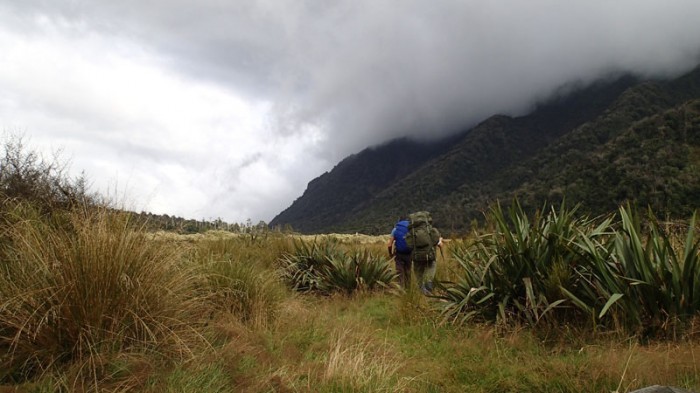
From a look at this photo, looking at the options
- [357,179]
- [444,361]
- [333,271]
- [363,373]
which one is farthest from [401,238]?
[357,179]

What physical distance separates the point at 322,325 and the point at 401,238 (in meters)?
3.59

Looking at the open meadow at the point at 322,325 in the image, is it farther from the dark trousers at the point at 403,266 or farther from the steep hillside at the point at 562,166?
the dark trousers at the point at 403,266

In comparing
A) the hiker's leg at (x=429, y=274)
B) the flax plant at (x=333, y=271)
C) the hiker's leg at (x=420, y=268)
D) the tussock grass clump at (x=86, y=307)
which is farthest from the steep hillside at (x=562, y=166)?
the tussock grass clump at (x=86, y=307)

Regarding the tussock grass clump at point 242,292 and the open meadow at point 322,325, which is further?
the tussock grass clump at point 242,292

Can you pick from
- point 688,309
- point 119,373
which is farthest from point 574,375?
point 119,373

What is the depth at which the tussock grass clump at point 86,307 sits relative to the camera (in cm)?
305

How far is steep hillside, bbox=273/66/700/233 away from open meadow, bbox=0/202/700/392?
6.47 feet

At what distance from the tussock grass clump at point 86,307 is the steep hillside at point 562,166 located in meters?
5.17

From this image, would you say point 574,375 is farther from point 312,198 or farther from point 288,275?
point 312,198

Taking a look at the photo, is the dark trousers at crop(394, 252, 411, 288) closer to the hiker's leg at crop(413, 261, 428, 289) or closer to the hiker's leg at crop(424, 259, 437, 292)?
the hiker's leg at crop(413, 261, 428, 289)

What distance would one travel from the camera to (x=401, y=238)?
27.3 feet

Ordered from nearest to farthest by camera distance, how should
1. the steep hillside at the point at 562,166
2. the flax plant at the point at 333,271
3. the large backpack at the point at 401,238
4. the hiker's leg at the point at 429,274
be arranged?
the hiker's leg at the point at 429,274 < the large backpack at the point at 401,238 < the flax plant at the point at 333,271 < the steep hillside at the point at 562,166

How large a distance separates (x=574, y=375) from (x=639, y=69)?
374ft

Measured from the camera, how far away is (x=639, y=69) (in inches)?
3812
